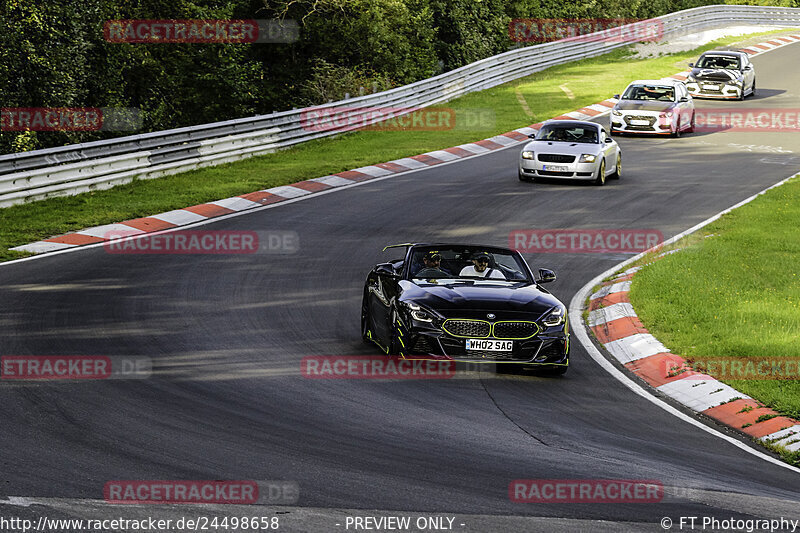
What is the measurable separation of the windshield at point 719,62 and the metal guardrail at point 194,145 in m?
7.33

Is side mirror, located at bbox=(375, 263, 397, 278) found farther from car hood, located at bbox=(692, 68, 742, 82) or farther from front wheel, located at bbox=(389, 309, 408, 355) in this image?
car hood, located at bbox=(692, 68, 742, 82)

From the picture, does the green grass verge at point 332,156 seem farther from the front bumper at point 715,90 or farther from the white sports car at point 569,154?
the white sports car at point 569,154

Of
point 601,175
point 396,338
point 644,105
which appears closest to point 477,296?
point 396,338

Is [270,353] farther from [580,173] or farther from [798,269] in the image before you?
[580,173]

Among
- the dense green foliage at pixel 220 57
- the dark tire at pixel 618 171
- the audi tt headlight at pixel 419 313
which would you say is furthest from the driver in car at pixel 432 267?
the dense green foliage at pixel 220 57

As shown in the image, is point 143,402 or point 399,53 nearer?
point 143,402

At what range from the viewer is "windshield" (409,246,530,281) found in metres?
12.3

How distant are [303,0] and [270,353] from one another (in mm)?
25856

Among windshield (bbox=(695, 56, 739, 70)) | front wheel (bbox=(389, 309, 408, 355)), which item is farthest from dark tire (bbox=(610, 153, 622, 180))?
windshield (bbox=(695, 56, 739, 70))

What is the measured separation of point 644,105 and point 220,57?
42.8 ft

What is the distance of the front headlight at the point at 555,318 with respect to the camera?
1120 centimetres

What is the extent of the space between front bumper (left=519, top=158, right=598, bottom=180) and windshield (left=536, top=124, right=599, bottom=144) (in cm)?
73

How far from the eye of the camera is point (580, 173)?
2412 centimetres

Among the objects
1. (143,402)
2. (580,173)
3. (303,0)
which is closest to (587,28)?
(303,0)
